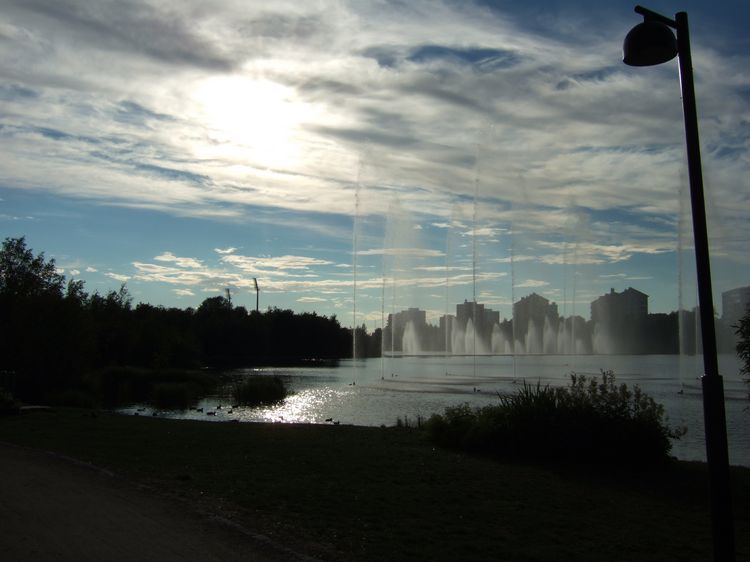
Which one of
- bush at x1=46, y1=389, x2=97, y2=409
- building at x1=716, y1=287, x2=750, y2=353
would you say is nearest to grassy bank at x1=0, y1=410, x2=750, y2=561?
building at x1=716, y1=287, x2=750, y2=353

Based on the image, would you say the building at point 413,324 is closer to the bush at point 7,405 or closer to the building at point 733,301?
the building at point 733,301

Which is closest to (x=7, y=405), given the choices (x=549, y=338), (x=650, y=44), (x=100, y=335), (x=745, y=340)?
(x=745, y=340)

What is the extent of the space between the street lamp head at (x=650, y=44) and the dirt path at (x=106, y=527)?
6.35 m

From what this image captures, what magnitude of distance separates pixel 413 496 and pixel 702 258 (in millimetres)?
6286

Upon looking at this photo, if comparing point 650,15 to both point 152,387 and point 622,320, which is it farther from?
point 622,320

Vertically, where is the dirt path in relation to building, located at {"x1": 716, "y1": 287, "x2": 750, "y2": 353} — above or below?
below

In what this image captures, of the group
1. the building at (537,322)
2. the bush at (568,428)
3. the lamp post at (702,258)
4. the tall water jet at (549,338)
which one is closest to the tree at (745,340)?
the bush at (568,428)

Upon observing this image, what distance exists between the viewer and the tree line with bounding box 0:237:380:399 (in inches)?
1671

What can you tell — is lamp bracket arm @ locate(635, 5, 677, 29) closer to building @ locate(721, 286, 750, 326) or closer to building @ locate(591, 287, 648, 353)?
building @ locate(721, 286, 750, 326)

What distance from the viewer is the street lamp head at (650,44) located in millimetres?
6809

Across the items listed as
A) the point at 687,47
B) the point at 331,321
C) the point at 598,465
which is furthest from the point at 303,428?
the point at 331,321

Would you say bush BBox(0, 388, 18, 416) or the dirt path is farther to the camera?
bush BBox(0, 388, 18, 416)

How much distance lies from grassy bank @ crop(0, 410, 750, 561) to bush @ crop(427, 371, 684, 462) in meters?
0.79

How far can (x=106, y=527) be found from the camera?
859cm
